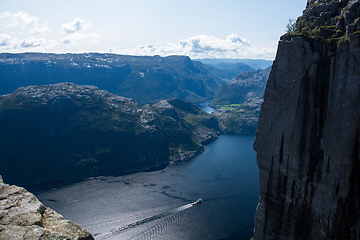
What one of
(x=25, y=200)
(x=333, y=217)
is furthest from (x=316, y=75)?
(x=25, y=200)

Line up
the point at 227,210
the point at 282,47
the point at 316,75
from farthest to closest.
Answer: the point at 227,210 < the point at 282,47 < the point at 316,75

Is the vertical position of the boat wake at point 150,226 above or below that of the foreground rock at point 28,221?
below

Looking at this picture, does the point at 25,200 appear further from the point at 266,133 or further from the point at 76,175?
the point at 76,175

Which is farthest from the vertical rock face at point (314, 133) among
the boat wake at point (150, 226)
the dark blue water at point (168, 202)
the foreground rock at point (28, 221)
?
the boat wake at point (150, 226)

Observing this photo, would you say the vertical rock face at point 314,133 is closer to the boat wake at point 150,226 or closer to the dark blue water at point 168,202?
the dark blue water at point 168,202

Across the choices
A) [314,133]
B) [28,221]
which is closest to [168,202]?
[314,133]

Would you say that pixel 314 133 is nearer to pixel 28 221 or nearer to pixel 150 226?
pixel 28 221
